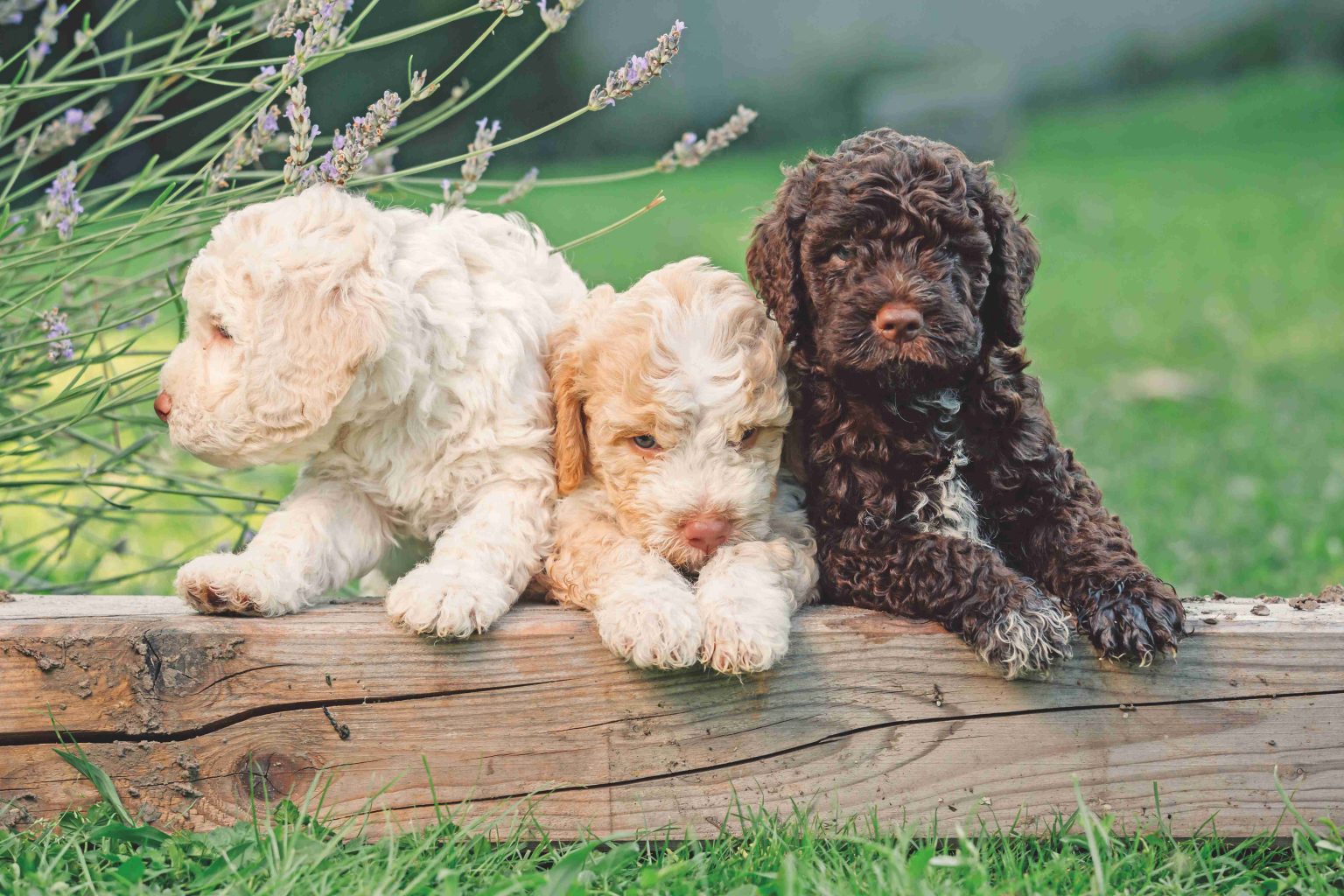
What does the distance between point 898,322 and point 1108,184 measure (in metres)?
18.2

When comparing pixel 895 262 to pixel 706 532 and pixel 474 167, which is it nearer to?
pixel 706 532

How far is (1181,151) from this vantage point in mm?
21859

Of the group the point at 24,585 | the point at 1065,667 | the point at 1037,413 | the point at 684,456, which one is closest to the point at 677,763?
the point at 684,456

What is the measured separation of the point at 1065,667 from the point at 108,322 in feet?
10.0

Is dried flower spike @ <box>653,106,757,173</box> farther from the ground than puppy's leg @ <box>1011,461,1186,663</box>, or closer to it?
farther from the ground

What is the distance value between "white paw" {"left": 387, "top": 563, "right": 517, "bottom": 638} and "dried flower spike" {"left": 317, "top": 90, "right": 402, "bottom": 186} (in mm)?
1105

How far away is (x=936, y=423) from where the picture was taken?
326 centimetres

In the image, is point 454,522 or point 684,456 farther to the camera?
point 454,522

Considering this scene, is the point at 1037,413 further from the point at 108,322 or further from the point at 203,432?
the point at 108,322

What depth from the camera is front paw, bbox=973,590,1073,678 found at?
301 centimetres

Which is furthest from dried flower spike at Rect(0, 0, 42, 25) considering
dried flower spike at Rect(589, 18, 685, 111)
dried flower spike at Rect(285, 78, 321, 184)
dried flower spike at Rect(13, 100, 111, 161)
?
dried flower spike at Rect(589, 18, 685, 111)

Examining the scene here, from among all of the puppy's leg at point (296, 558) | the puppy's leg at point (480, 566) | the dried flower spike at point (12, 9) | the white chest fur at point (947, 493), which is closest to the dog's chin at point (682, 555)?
the puppy's leg at point (480, 566)

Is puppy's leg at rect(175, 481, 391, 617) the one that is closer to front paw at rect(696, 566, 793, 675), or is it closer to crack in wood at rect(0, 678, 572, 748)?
crack in wood at rect(0, 678, 572, 748)

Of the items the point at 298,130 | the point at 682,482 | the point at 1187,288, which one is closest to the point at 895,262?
the point at 682,482
